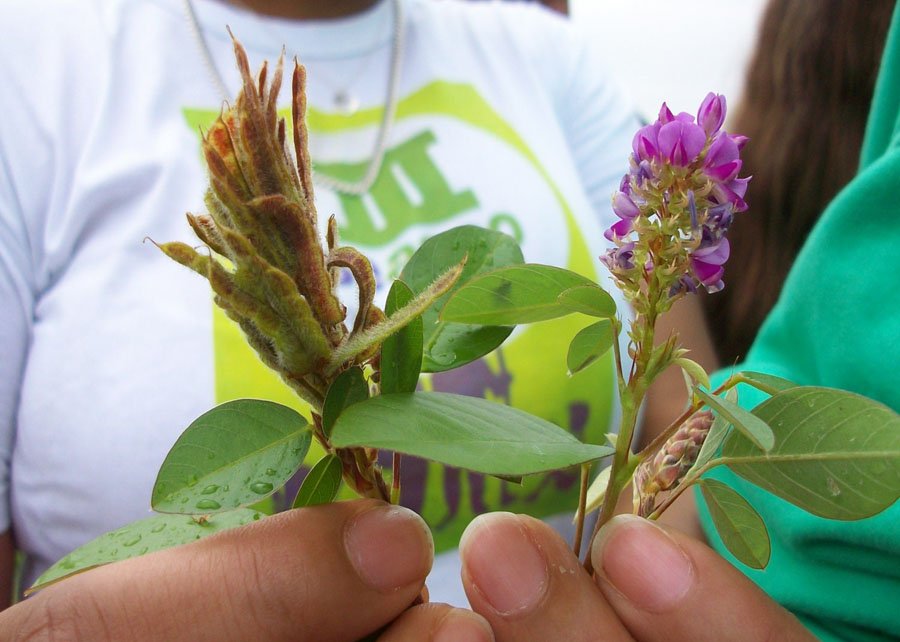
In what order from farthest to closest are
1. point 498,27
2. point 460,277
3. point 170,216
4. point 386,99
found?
point 498,27 < point 386,99 < point 170,216 < point 460,277

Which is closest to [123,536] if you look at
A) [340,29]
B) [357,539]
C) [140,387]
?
[357,539]

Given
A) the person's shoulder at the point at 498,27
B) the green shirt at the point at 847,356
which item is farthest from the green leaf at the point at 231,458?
the person's shoulder at the point at 498,27

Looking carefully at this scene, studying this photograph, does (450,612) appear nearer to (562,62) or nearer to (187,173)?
(187,173)

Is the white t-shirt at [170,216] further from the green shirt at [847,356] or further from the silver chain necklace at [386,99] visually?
the green shirt at [847,356]

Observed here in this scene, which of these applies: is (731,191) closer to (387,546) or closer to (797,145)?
(387,546)

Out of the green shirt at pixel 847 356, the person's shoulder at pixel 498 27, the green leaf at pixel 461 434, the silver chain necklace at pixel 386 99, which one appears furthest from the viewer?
the person's shoulder at pixel 498 27

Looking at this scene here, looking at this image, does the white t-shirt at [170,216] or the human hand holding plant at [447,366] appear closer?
the human hand holding plant at [447,366]

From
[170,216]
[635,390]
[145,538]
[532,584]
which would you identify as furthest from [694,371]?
[170,216]
